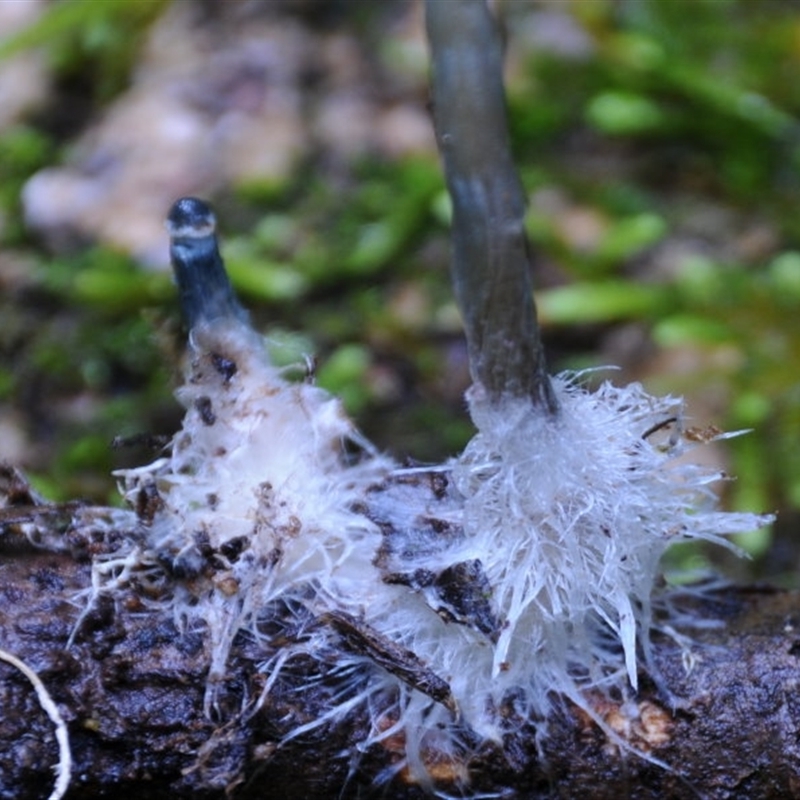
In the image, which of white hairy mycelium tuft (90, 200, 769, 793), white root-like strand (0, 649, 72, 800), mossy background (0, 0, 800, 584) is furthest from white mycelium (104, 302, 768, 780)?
mossy background (0, 0, 800, 584)

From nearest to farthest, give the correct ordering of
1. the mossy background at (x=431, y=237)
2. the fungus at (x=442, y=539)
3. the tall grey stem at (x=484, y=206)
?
the tall grey stem at (x=484, y=206) < the fungus at (x=442, y=539) < the mossy background at (x=431, y=237)

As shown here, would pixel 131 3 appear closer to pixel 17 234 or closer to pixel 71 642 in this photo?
pixel 17 234

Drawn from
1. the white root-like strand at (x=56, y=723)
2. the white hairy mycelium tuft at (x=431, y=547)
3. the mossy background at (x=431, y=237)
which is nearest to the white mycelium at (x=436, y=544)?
the white hairy mycelium tuft at (x=431, y=547)

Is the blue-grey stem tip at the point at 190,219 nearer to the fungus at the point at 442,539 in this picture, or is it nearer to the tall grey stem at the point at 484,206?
the fungus at the point at 442,539

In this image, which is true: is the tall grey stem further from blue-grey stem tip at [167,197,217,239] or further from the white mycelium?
blue-grey stem tip at [167,197,217,239]

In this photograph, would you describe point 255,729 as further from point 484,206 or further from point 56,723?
point 484,206

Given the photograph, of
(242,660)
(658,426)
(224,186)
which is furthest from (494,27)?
(224,186)
